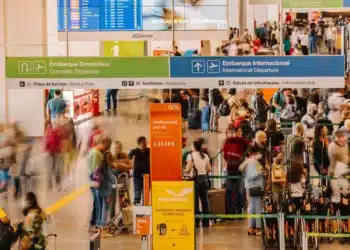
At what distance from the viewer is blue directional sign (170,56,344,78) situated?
13.0 m

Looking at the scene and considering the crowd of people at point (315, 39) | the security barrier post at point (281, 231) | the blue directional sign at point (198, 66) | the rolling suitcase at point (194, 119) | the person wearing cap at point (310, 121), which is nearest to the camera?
the blue directional sign at point (198, 66)

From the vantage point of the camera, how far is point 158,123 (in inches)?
531

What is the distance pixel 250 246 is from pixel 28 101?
8.66 metres

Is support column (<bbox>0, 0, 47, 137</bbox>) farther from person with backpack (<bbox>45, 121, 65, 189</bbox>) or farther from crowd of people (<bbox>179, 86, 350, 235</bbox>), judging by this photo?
crowd of people (<bbox>179, 86, 350, 235</bbox>)

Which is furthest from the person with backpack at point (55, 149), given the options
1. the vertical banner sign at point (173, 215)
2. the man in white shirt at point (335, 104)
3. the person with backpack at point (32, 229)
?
the man in white shirt at point (335, 104)

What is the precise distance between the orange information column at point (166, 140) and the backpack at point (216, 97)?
10953 mm

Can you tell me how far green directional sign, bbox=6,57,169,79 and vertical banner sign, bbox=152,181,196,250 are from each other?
1.61m

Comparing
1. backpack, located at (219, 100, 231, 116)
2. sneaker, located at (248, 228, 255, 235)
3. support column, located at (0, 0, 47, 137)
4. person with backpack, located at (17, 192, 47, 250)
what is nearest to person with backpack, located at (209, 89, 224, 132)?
backpack, located at (219, 100, 231, 116)

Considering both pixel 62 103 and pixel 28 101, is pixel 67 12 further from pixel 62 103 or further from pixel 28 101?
pixel 28 101

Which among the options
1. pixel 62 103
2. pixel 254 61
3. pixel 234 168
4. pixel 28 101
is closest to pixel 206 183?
pixel 234 168

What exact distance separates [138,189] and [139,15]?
15.8 feet

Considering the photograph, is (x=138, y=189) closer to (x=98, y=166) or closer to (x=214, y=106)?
(x=98, y=166)

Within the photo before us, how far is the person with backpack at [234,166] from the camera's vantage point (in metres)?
15.0

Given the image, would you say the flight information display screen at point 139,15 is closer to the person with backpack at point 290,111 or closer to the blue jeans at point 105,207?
the person with backpack at point 290,111
